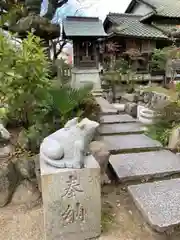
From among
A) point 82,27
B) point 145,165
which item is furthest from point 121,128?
point 82,27

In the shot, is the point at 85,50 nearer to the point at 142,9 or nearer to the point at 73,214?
the point at 73,214

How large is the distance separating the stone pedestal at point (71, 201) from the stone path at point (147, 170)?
54 centimetres

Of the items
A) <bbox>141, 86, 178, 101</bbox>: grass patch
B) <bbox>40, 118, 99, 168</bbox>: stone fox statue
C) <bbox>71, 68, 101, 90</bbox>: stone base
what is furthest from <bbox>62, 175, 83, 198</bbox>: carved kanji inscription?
<bbox>71, 68, 101, 90</bbox>: stone base

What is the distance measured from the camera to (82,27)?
28.8 feet

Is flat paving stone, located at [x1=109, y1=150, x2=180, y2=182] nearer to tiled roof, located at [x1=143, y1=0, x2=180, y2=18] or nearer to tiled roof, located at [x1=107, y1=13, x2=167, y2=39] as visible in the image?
tiled roof, located at [x1=107, y1=13, x2=167, y2=39]

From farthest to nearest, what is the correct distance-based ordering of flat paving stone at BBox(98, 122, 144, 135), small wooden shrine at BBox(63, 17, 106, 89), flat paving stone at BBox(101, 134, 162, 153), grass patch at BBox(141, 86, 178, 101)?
small wooden shrine at BBox(63, 17, 106, 89) < grass patch at BBox(141, 86, 178, 101) < flat paving stone at BBox(98, 122, 144, 135) < flat paving stone at BBox(101, 134, 162, 153)

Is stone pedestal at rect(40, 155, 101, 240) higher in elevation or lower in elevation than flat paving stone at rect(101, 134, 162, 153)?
higher

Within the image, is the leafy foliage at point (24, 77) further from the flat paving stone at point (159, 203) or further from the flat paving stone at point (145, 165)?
the flat paving stone at point (159, 203)

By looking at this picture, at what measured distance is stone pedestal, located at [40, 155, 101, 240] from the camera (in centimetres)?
197

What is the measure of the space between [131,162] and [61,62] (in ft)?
18.0

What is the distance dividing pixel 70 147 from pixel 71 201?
18.8 inches

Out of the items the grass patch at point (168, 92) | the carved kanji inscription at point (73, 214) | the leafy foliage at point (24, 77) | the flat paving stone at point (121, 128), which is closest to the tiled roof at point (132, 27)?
the grass patch at point (168, 92)

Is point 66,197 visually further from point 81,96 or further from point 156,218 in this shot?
point 81,96

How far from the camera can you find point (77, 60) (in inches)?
356
